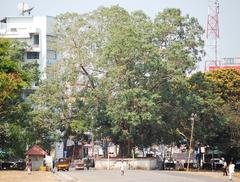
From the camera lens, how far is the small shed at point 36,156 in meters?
61.4

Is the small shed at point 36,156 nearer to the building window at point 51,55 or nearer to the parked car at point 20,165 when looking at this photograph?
the parked car at point 20,165

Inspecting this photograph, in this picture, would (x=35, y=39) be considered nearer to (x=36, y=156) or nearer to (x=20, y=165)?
(x=20, y=165)

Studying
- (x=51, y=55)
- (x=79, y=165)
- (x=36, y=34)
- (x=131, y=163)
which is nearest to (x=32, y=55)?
(x=51, y=55)

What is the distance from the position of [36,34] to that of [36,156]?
31397 mm

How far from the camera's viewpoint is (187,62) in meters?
65.9

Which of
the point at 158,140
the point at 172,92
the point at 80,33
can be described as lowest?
the point at 158,140

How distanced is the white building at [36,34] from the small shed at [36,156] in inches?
1108

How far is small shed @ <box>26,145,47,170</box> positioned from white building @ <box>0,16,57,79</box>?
28.1m

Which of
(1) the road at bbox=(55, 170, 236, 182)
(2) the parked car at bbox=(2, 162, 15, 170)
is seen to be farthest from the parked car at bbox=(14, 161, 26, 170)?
(1) the road at bbox=(55, 170, 236, 182)

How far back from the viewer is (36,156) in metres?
62.3

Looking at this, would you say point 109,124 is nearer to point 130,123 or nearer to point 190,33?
point 130,123

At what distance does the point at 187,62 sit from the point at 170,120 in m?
6.11

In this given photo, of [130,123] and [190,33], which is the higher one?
[190,33]

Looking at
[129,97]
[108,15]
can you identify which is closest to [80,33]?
[108,15]
